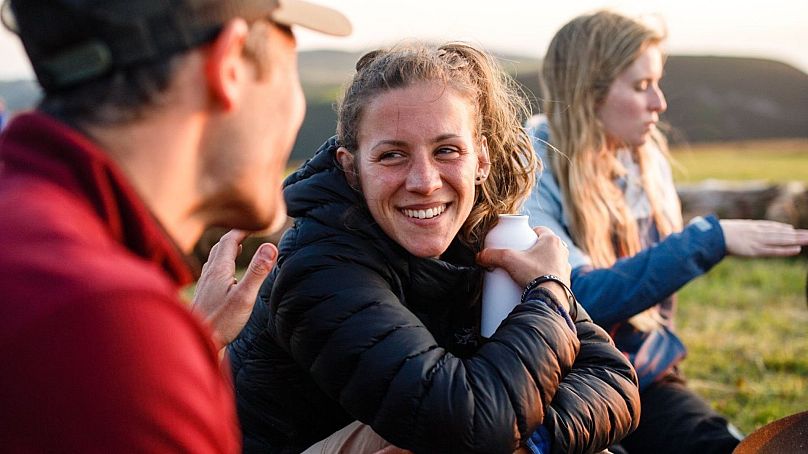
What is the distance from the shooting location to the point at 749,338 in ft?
20.8

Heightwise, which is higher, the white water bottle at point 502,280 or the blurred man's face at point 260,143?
the blurred man's face at point 260,143

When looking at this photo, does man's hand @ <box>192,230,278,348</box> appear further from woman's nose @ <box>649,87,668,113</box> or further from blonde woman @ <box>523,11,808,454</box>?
woman's nose @ <box>649,87,668,113</box>

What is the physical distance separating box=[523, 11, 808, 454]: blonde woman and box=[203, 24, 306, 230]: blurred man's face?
6.84ft

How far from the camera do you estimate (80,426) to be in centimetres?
113

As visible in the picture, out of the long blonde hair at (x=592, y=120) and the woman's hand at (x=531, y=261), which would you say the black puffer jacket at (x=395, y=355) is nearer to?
the woman's hand at (x=531, y=261)

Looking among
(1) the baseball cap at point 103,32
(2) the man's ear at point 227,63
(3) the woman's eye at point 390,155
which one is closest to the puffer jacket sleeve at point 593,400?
(3) the woman's eye at point 390,155

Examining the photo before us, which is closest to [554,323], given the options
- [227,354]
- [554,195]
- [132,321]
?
[227,354]

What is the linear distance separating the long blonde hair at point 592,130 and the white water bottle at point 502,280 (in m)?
1.23

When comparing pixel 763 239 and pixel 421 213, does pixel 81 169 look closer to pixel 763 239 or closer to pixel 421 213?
pixel 421 213

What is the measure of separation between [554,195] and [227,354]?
65.3 inches

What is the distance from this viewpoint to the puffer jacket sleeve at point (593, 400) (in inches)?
87.0

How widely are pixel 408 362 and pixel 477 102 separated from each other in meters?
0.82

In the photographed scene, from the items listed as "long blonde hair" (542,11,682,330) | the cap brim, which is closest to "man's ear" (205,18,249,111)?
the cap brim

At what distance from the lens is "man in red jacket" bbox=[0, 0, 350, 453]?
1.13m
